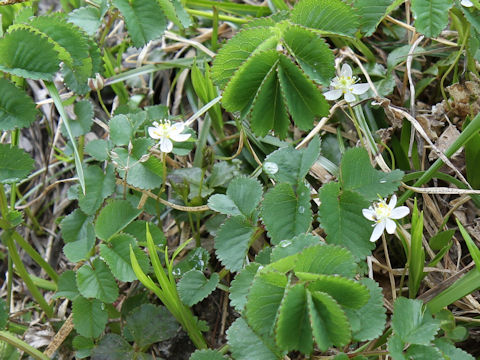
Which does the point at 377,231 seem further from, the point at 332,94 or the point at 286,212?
the point at 332,94

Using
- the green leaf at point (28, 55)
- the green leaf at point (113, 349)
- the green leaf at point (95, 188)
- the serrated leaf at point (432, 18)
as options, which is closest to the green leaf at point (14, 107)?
the green leaf at point (28, 55)

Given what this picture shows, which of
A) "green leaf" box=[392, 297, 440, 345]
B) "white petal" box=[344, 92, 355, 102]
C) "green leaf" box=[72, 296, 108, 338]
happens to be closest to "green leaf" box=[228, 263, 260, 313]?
"green leaf" box=[392, 297, 440, 345]

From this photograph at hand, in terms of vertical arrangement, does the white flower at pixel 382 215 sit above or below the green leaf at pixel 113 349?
above

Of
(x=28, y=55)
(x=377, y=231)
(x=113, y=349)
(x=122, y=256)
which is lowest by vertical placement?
(x=113, y=349)

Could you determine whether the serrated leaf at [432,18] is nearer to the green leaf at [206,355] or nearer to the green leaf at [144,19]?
the green leaf at [144,19]

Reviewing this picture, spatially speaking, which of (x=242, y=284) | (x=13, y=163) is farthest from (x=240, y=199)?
(x=13, y=163)

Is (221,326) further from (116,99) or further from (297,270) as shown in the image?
(116,99)
